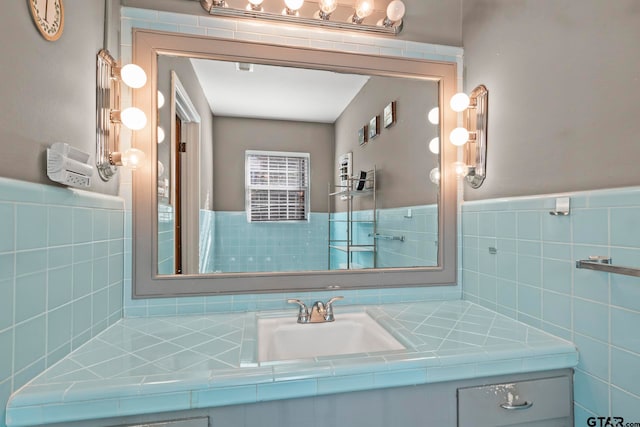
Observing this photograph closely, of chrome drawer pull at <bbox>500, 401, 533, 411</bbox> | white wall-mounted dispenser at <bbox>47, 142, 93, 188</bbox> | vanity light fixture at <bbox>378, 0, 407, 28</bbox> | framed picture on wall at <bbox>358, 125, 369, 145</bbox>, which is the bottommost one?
chrome drawer pull at <bbox>500, 401, 533, 411</bbox>

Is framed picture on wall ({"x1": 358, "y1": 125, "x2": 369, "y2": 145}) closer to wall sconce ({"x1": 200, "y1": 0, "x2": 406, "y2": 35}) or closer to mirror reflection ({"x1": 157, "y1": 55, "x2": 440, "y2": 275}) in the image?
mirror reflection ({"x1": 157, "y1": 55, "x2": 440, "y2": 275})

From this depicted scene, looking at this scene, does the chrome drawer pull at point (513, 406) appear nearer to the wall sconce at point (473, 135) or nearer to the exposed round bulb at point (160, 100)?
the wall sconce at point (473, 135)

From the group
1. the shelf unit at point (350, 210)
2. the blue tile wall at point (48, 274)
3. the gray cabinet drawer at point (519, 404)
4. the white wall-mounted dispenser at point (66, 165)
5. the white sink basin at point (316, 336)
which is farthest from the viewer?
the shelf unit at point (350, 210)

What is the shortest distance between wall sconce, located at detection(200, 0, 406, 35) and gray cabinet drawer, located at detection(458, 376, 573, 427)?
4.86 ft

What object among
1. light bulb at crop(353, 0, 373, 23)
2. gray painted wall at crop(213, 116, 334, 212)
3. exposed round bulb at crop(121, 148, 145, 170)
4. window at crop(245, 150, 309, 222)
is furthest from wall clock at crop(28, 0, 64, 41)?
light bulb at crop(353, 0, 373, 23)

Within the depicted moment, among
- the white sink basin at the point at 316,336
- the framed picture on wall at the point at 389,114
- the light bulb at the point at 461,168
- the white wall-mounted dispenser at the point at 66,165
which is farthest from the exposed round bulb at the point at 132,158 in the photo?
the light bulb at the point at 461,168

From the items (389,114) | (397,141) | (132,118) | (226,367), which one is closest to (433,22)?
(389,114)

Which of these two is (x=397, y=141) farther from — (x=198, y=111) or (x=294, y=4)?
(x=198, y=111)

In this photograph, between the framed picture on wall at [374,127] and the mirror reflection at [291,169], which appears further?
the framed picture on wall at [374,127]

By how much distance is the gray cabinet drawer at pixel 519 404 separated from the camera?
0.94 metres

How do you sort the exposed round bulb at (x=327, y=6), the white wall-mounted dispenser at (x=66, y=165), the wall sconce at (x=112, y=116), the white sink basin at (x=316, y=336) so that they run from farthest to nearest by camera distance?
1. the exposed round bulb at (x=327, y=6)
2. the white sink basin at (x=316, y=336)
3. the wall sconce at (x=112, y=116)
4. the white wall-mounted dispenser at (x=66, y=165)

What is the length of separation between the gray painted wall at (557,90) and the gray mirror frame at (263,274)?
19 centimetres

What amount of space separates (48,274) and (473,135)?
1616 mm

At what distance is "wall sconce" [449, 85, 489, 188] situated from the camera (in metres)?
1.42
